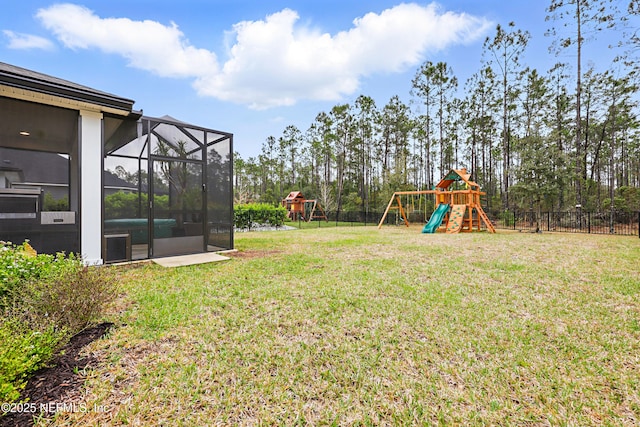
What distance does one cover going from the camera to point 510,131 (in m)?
21.5

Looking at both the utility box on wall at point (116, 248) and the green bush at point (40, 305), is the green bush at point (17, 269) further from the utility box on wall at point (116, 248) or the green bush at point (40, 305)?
the utility box on wall at point (116, 248)

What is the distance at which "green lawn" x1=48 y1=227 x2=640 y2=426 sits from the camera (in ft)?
5.36

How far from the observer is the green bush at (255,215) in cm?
1341

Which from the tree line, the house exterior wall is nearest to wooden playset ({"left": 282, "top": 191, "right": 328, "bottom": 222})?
the tree line

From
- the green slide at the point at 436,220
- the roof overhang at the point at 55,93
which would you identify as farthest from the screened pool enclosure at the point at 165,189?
the green slide at the point at 436,220

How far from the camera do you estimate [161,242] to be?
5.97 meters

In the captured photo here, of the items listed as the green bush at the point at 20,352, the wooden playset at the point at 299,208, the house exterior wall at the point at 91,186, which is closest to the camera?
the green bush at the point at 20,352

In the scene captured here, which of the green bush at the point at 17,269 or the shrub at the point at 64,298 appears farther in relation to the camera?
the green bush at the point at 17,269

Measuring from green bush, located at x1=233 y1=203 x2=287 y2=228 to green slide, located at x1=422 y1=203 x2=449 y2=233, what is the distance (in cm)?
726

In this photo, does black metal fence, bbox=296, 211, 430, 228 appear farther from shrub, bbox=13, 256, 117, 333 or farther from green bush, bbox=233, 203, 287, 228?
shrub, bbox=13, 256, 117, 333

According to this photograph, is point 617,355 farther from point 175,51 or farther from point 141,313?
point 175,51

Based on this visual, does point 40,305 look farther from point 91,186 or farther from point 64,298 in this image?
point 91,186

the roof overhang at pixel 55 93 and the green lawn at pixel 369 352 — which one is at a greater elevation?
the roof overhang at pixel 55 93

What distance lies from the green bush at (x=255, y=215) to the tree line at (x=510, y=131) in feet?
22.2
